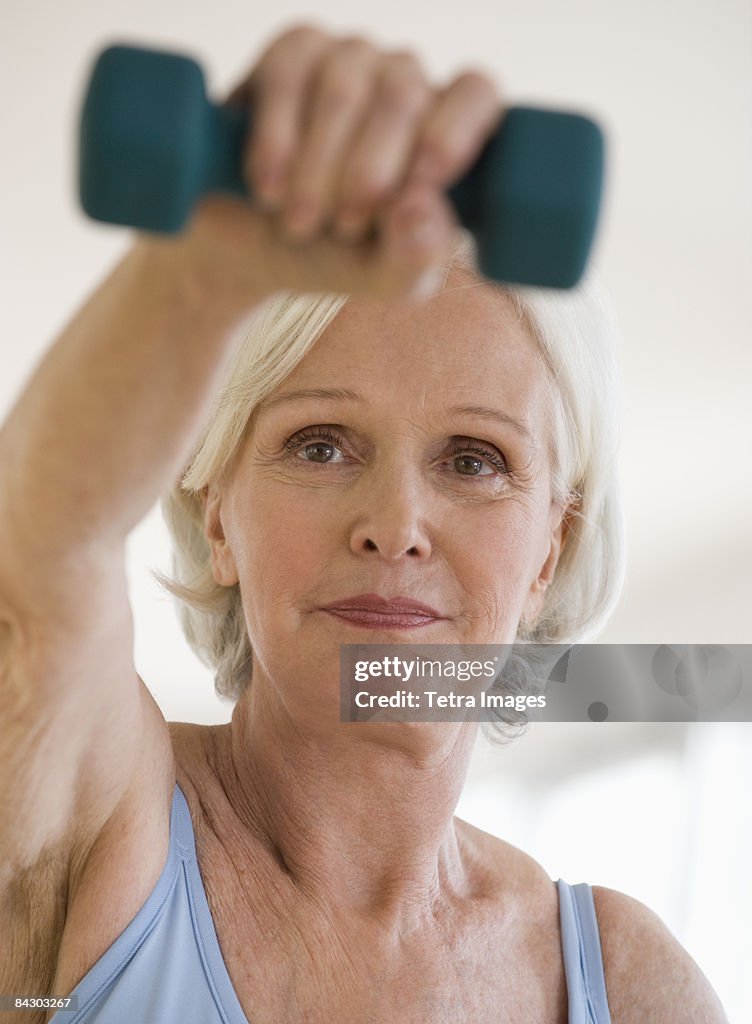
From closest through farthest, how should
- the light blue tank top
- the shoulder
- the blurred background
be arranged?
the light blue tank top < the shoulder < the blurred background

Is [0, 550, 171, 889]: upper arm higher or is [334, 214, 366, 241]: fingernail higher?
[334, 214, 366, 241]: fingernail

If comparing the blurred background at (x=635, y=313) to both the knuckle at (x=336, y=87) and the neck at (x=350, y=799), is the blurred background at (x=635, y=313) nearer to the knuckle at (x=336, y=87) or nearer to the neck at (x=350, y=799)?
the neck at (x=350, y=799)

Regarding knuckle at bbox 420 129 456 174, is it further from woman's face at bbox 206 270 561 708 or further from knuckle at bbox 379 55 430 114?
woman's face at bbox 206 270 561 708

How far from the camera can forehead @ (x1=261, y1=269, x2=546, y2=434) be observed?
Answer: 3.66ft

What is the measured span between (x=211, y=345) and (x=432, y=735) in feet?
2.02

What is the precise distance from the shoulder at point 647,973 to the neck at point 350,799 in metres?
0.25

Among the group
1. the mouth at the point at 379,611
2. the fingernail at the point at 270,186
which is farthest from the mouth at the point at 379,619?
the fingernail at the point at 270,186

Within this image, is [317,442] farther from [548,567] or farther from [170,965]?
[170,965]

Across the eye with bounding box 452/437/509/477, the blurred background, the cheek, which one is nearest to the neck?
the cheek

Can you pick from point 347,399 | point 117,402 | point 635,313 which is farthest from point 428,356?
point 635,313

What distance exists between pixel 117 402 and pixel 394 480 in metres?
0.49

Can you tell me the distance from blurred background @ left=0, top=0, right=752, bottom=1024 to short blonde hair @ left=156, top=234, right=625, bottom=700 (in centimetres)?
35

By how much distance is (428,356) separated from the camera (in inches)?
44.2
